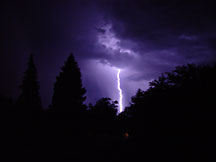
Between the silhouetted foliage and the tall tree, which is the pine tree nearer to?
the tall tree

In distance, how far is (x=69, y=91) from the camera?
19125 millimetres

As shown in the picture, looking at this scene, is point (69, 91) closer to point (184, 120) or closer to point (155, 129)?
point (155, 129)

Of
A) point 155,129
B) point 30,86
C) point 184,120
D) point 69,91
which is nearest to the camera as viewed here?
point 184,120

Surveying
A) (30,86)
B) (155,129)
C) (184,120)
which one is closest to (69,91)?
(30,86)

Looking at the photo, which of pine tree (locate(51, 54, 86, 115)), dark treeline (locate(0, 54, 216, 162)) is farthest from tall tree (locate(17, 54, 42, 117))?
dark treeline (locate(0, 54, 216, 162))

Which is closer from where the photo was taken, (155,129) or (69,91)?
(155,129)

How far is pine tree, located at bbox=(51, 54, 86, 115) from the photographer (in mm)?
18203

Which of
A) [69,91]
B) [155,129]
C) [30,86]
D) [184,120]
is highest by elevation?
[30,86]

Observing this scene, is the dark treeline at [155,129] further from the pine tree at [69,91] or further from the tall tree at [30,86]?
the tall tree at [30,86]

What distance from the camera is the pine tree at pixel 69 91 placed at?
1820 centimetres

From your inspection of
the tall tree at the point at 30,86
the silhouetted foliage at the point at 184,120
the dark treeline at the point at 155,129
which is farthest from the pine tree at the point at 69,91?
the silhouetted foliage at the point at 184,120

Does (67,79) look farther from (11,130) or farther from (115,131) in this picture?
(11,130)

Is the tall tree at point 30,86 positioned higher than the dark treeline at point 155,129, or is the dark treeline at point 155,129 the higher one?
the tall tree at point 30,86

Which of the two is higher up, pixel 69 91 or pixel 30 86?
pixel 30 86
